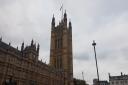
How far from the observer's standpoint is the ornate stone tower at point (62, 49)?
95.4 metres

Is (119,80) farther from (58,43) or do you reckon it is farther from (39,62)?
(39,62)

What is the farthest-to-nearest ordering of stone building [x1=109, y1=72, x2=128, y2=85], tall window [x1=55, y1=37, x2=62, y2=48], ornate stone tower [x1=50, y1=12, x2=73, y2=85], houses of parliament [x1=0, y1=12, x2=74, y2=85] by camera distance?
stone building [x1=109, y1=72, x2=128, y2=85], tall window [x1=55, y1=37, x2=62, y2=48], ornate stone tower [x1=50, y1=12, x2=73, y2=85], houses of parliament [x1=0, y1=12, x2=74, y2=85]

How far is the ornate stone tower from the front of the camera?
95.4m

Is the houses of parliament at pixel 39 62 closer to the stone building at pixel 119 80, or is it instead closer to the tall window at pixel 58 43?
the tall window at pixel 58 43

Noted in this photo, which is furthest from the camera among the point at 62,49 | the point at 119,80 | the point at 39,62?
the point at 119,80

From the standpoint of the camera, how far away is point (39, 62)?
73.0 meters

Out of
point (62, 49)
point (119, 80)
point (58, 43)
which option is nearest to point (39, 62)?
point (62, 49)

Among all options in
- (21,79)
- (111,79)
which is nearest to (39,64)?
(21,79)

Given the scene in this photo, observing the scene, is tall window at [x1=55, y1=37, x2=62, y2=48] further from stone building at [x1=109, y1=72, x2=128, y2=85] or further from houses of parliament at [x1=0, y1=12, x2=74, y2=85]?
stone building at [x1=109, y1=72, x2=128, y2=85]

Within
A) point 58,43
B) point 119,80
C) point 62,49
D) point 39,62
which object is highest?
point 58,43

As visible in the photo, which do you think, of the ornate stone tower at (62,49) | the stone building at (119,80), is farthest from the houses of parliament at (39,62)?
the stone building at (119,80)

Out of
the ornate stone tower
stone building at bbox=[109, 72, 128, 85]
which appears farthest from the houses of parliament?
stone building at bbox=[109, 72, 128, 85]

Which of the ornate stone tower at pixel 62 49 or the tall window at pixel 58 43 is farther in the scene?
the tall window at pixel 58 43

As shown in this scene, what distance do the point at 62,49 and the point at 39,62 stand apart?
27465 mm
